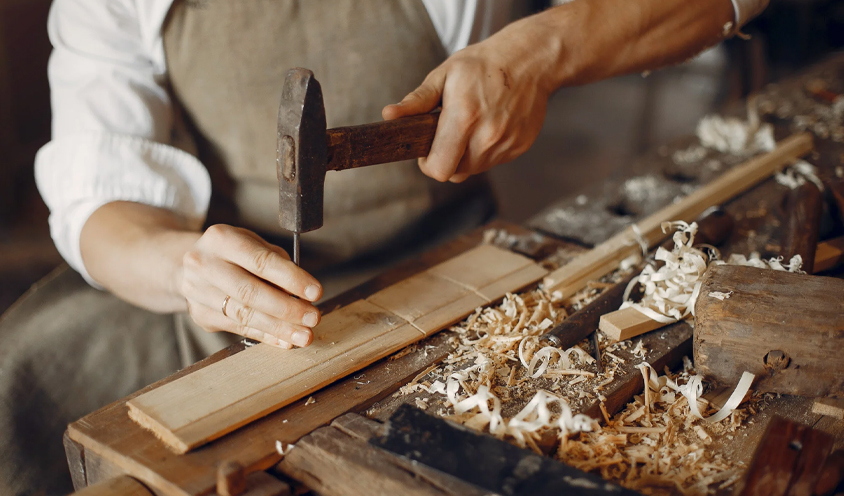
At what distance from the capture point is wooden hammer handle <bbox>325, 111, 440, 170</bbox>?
103cm

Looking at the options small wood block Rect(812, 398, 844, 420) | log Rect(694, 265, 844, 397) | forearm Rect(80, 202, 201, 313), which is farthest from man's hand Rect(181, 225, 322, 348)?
small wood block Rect(812, 398, 844, 420)

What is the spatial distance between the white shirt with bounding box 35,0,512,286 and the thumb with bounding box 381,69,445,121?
0.42 metres

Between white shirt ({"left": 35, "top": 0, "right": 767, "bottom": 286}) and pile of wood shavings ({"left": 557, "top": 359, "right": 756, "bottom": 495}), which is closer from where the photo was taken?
pile of wood shavings ({"left": 557, "top": 359, "right": 756, "bottom": 495})

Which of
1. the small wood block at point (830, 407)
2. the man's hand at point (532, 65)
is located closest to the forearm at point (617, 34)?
the man's hand at point (532, 65)

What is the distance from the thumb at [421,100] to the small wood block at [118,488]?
71 cm

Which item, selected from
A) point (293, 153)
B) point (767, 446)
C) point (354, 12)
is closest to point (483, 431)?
point (767, 446)

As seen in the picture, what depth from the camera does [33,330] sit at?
59.7 inches

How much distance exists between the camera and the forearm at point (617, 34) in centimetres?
134

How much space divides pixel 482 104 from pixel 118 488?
2.92ft

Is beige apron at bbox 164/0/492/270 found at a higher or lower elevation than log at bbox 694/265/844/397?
higher

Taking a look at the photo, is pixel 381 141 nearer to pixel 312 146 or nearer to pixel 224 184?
pixel 312 146

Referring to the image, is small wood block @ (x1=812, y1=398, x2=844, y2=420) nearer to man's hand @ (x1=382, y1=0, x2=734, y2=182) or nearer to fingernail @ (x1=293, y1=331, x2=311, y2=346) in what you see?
man's hand @ (x1=382, y1=0, x2=734, y2=182)

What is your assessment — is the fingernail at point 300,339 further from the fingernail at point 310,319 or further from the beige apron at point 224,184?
the beige apron at point 224,184

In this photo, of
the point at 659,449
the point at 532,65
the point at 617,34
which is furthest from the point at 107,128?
the point at 659,449
